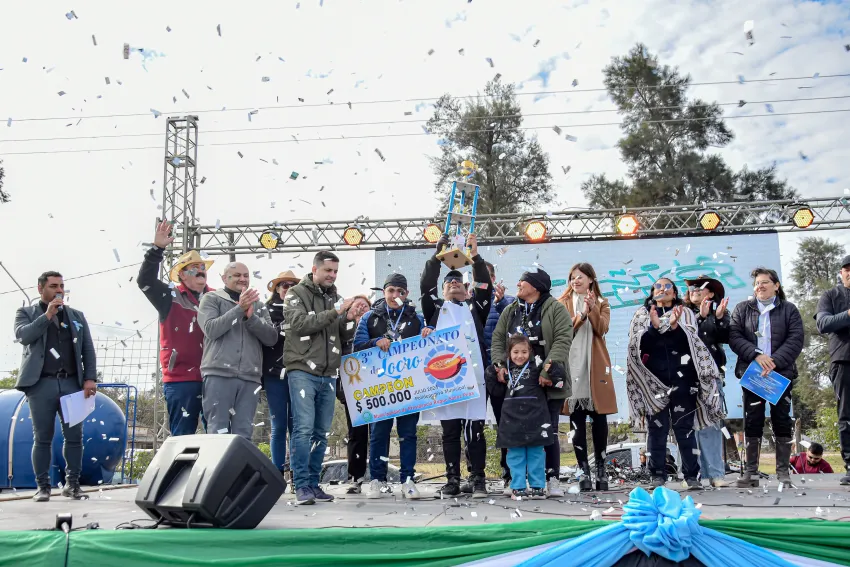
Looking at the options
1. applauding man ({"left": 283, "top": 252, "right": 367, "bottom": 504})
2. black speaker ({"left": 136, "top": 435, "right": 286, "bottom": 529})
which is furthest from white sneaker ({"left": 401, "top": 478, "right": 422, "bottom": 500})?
black speaker ({"left": 136, "top": 435, "right": 286, "bottom": 529})

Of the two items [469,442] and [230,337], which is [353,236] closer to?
[469,442]

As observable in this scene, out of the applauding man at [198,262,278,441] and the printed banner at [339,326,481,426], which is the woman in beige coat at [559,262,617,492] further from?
the applauding man at [198,262,278,441]

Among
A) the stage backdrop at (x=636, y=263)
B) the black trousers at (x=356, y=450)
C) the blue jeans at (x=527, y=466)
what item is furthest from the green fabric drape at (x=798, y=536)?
the stage backdrop at (x=636, y=263)

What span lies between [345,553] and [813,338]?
34637mm

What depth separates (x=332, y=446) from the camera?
107 feet

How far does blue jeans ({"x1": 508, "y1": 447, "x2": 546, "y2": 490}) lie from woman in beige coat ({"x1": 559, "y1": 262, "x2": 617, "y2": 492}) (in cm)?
76

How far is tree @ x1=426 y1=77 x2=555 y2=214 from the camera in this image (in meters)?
23.2

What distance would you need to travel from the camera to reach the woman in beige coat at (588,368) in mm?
6305

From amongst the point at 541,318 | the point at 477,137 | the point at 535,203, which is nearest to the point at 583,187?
the point at 535,203

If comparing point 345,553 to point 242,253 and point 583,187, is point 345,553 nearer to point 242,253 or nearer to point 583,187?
point 242,253

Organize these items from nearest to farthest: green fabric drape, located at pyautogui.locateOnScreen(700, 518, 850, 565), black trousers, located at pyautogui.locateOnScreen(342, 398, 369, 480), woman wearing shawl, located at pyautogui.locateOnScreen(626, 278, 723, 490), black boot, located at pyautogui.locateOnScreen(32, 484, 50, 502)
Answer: green fabric drape, located at pyautogui.locateOnScreen(700, 518, 850, 565) → black boot, located at pyautogui.locateOnScreen(32, 484, 50, 502) → woman wearing shawl, located at pyautogui.locateOnScreen(626, 278, 723, 490) → black trousers, located at pyautogui.locateOnScreen(342, 398, 369, 480)

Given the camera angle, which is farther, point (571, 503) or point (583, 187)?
point (583, 187)

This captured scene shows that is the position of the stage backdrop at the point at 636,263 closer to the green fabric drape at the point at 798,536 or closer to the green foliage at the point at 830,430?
the green fabric drape at the point at 798,536

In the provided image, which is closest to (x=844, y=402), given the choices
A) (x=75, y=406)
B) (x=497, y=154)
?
(x=75, y=406)
